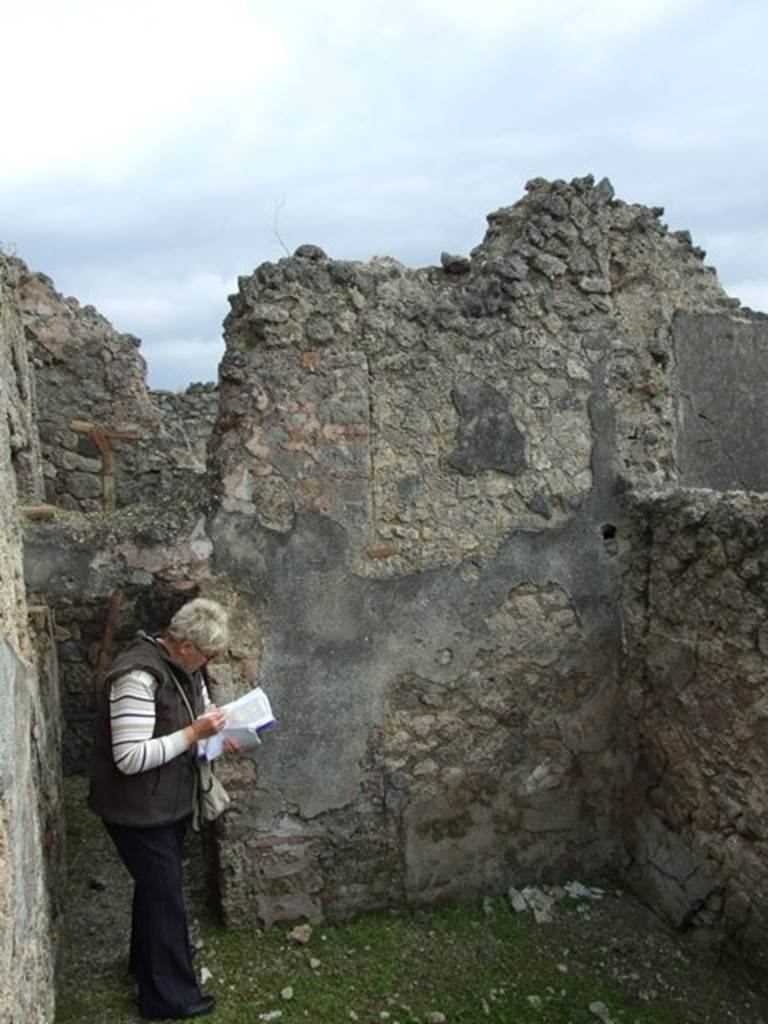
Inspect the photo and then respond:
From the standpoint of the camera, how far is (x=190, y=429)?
892 centimetres

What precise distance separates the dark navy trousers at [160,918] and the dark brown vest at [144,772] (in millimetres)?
52

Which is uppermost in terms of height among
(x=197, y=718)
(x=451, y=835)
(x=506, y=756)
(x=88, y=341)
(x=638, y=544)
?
(x=88, y=341)

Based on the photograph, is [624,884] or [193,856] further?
[193,856]

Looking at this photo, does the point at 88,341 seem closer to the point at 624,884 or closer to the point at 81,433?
the point at 81,433

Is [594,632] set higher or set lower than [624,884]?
higher

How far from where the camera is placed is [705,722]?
11.6 feet

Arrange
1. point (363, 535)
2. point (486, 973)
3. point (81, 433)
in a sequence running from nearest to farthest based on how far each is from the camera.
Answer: point (486, 973) < point (363, 535) < point (81, 433)

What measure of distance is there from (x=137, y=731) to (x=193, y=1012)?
0.98 m

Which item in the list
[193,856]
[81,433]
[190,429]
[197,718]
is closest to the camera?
[197,718]

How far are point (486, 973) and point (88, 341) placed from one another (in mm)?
5586

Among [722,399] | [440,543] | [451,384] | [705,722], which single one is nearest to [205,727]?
[440,543]

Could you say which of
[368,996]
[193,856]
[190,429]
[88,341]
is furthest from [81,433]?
[368,996]

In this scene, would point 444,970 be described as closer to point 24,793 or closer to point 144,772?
point 144,772

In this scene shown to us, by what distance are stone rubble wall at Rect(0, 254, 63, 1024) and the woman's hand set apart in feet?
1.57
